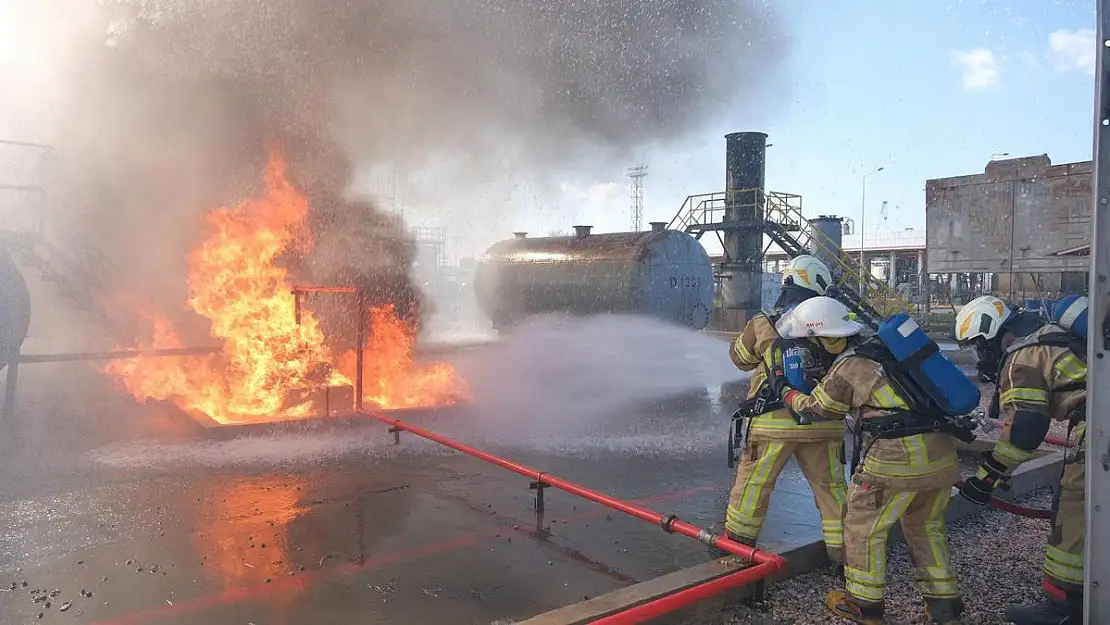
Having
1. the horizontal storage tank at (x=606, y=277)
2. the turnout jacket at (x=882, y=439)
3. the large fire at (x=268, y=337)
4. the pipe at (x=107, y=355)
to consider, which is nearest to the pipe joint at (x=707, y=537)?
the turnout jacket at (x=882, y=439)

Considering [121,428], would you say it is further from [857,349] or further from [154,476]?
[857,349]

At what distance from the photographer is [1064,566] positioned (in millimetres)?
3646

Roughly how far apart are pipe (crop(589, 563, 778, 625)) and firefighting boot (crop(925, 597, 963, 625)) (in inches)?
29.0

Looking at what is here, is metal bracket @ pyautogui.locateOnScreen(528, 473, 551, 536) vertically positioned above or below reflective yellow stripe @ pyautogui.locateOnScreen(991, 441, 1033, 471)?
below

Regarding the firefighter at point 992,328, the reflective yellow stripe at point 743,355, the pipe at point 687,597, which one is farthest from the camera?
the reflective yellow stripe at point 743,355

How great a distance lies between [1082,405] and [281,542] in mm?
4578

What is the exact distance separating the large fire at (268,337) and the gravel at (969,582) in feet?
18.6

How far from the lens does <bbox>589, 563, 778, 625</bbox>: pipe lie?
3.13m

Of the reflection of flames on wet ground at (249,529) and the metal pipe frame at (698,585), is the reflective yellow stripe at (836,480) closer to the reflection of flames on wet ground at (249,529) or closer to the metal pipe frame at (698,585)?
the metal pipe frame at (698,585)

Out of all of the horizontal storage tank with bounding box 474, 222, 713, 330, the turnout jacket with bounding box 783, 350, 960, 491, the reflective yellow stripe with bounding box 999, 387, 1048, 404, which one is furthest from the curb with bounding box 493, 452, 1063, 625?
the horizontal storage tank with bounding box 474, 222, 713, 330

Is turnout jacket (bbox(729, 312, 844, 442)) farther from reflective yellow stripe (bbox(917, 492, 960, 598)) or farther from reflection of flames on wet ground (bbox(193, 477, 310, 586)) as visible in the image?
reflection of flames on wet ground (bbox(193, 477, 310, 586))

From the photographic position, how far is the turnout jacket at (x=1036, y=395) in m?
3.48

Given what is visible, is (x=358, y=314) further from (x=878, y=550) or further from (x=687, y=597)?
(x=878, y=550)

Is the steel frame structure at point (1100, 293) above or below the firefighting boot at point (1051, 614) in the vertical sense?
above
